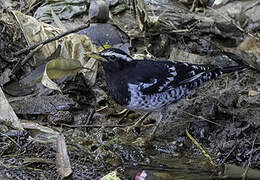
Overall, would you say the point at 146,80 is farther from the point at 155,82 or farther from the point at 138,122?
the point at 138,122

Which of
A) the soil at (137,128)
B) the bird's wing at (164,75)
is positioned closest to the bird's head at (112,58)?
the bird's wing at (164,75)

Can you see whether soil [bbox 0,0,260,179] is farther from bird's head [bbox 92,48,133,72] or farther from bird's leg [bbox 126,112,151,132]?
bird's head [bbox 92,48,133,72]

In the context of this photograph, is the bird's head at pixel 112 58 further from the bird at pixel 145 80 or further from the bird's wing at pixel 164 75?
the bird's wing at pixel 164 75

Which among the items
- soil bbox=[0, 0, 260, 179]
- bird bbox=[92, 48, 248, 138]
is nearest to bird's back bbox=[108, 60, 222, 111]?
bird bbox=[92, 48, 248, 138]

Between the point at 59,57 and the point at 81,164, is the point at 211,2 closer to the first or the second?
the point at 59,57

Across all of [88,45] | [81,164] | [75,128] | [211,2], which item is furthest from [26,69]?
[211,2]

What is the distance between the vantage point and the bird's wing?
577 centimetres

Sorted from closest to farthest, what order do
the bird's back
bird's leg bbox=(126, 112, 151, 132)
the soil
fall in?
1. the soil
2. the bird's back
3. bird's leg bbox=(126, 112, 151, 132)

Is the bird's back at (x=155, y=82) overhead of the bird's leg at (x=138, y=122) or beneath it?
overhead

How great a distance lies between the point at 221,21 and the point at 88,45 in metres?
2.77

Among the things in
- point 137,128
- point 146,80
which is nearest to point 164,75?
point 146,80

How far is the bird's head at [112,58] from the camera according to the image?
5758 millimetres

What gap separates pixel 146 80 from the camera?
578 centimetres

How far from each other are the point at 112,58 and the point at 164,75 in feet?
2.39
